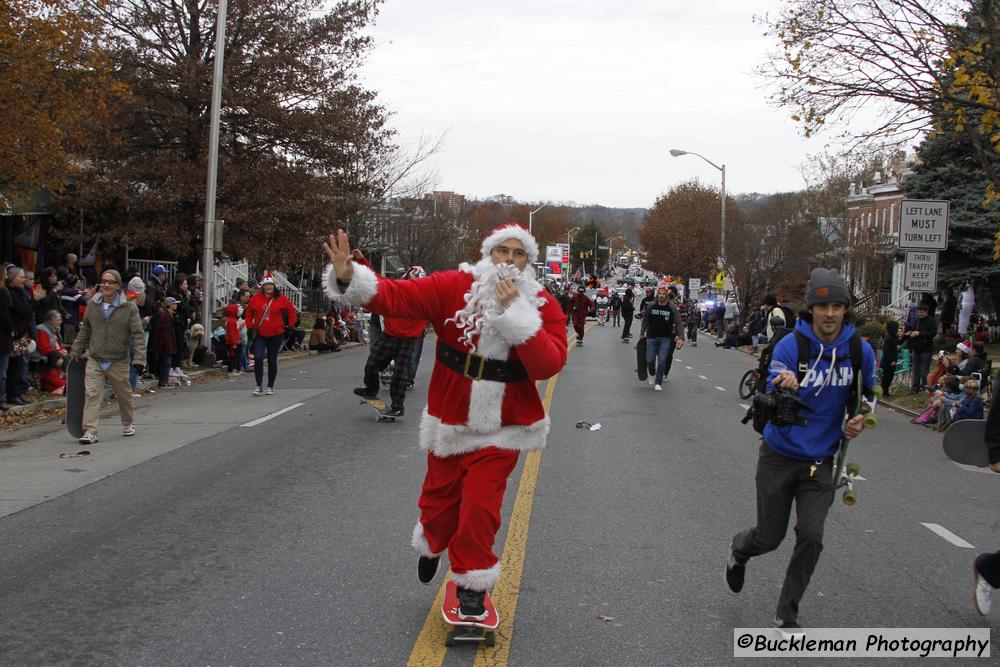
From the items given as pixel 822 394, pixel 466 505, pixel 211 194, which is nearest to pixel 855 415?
pixel 822 394

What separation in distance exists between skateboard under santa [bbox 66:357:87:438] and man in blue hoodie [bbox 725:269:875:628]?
7.75 metres

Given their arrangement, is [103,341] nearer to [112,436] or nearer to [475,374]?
[112,436]

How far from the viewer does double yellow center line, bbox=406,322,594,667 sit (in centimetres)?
432

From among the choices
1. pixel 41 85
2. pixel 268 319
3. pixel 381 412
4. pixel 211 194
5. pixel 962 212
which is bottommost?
pixel 381 412

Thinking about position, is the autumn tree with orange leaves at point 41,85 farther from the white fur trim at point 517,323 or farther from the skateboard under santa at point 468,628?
the skateboard under santa at point 468,628

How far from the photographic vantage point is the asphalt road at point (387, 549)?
4.52 metres

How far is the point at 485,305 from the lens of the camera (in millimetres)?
4492

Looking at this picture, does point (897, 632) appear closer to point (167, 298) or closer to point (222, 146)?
point (167, 298)

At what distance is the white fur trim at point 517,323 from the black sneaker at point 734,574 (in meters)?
1.75

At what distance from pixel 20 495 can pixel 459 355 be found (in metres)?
4.94

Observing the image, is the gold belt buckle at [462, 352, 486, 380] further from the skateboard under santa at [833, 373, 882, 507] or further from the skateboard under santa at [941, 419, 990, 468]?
the skateboard under santa at [941, 419, 990, 468]

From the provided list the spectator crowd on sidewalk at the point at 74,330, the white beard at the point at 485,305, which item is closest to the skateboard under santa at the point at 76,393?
the spectator crowd on sidewalk at the point at 74,330

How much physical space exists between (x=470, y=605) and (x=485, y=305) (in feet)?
4.65

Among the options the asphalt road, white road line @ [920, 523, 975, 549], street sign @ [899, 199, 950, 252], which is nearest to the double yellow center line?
the asphalt road
